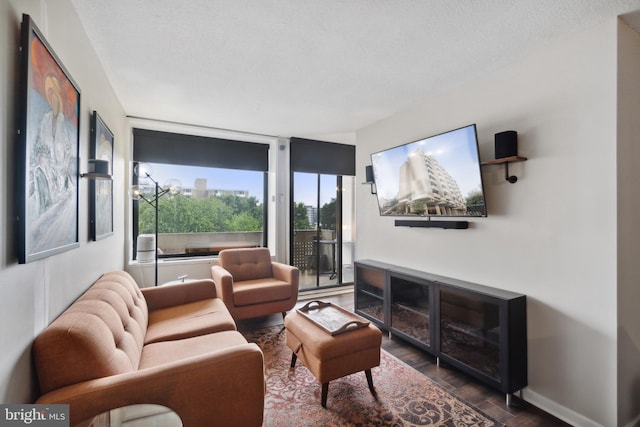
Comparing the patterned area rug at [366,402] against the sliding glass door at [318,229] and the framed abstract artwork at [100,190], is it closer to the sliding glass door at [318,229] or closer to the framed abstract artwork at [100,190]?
the framed abstract artwork at [100,190]

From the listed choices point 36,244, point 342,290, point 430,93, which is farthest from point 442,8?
point 342,290

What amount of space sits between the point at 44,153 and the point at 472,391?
2.90 metres

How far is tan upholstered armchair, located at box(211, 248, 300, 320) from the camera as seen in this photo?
3195 mm

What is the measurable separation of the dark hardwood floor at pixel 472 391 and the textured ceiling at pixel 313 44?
8.09ft

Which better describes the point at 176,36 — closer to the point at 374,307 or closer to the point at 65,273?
the point at 65,273

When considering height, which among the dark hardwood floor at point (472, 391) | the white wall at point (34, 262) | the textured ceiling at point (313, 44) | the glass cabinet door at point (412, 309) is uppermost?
the textured ceiling at point (313, 44)

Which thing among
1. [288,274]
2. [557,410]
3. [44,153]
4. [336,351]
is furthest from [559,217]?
[44,153]

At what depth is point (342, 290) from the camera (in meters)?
4.97

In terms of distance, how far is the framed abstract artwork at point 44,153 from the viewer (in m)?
1.04

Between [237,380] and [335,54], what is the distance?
216 centimetres

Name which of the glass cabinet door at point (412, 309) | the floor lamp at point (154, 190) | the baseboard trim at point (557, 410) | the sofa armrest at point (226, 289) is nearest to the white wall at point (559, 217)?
the baseboard trim at point (557, 410)

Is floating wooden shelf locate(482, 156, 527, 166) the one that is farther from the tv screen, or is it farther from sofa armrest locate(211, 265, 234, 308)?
sofa armrest locate(211, 265, 234, 308)

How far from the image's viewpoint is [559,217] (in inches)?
78.4

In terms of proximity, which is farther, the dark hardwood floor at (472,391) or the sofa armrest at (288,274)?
the sofa armrest at (288,274)
